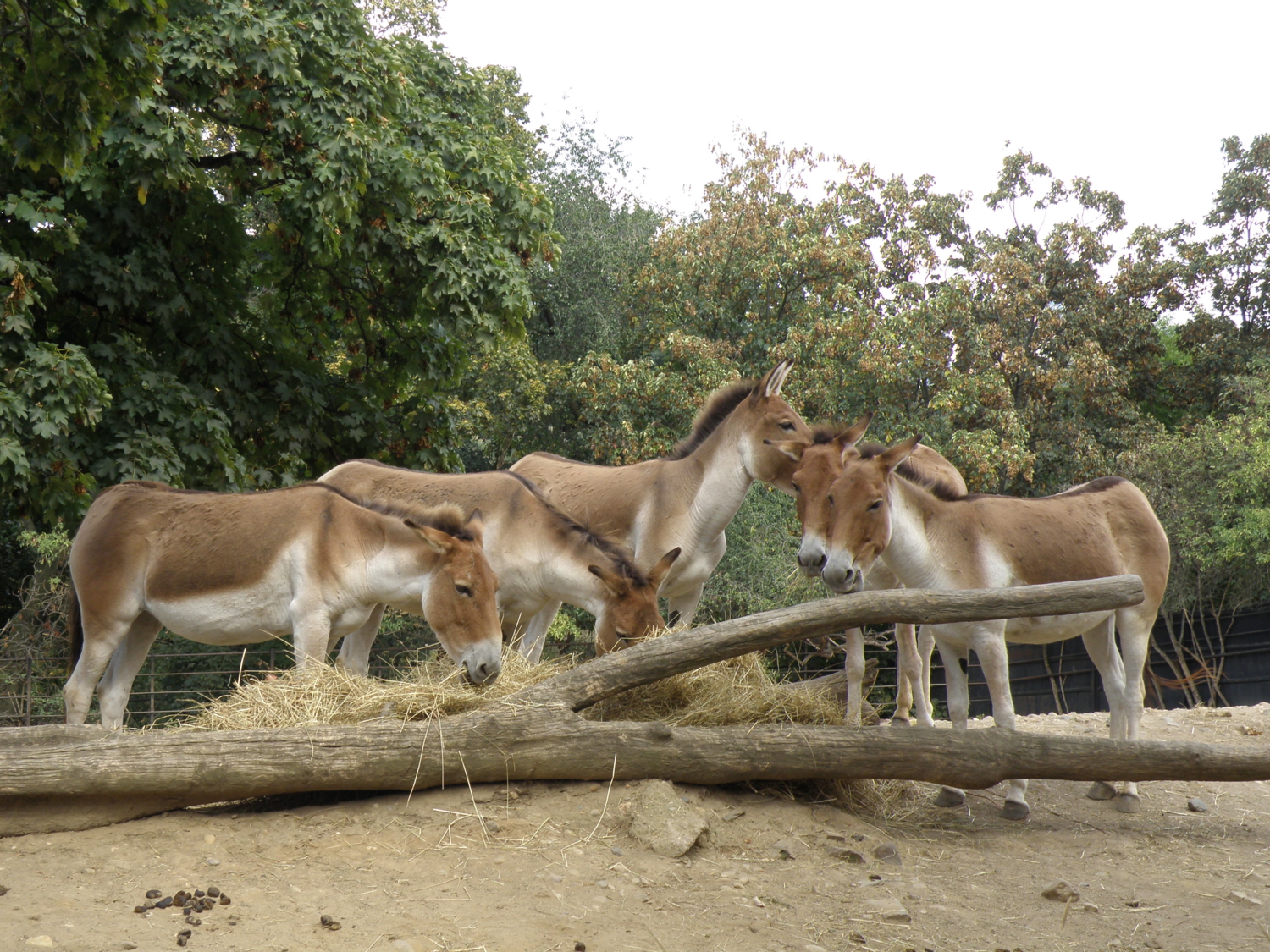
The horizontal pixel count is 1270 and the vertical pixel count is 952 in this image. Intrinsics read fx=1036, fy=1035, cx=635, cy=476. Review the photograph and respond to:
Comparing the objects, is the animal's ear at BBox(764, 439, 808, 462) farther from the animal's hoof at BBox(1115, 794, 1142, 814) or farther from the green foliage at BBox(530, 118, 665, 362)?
the green foliage at BBox(530, 118, 665, 362)

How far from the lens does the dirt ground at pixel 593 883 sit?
4156 millimetres

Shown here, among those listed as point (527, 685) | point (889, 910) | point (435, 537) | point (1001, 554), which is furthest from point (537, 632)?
point (889, 910)

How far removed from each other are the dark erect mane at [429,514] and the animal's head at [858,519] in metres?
2.49

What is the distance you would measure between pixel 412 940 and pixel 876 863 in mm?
2608

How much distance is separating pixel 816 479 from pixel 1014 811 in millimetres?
2463

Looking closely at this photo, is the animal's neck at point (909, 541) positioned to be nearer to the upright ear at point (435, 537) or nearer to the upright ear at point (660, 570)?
the upright ear at point (660, 570)

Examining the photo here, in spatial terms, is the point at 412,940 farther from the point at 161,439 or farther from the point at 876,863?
the point at 161,439

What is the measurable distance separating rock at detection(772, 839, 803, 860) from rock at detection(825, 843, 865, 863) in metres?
0.16

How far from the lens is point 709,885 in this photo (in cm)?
496

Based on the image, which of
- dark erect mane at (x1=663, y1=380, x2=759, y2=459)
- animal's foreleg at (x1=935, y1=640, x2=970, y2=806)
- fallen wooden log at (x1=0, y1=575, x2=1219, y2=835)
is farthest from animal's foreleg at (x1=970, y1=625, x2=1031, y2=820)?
dark erect mane at (x1=663, y1=380, x2=759, y2=459)

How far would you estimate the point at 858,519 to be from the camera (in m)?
6.65

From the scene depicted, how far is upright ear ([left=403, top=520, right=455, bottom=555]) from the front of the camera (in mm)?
6980

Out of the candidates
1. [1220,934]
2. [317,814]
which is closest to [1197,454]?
[1220,934]

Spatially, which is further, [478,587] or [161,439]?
[161,439]
